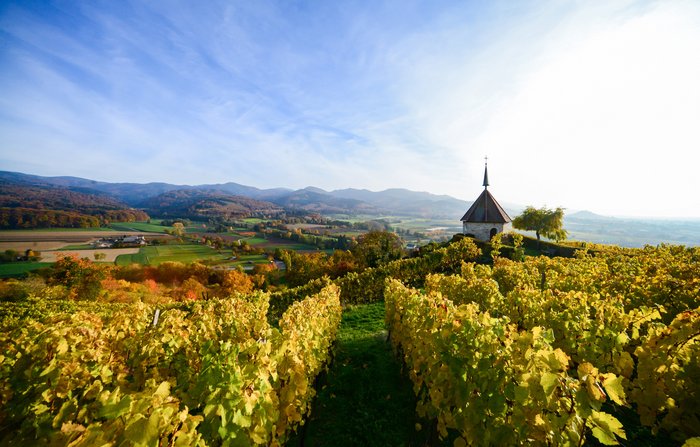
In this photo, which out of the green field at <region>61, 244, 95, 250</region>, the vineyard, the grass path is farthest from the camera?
the green field at <region>61, 244, 95, 250</region>

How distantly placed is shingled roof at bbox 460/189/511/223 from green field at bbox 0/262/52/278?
6427 centimetres

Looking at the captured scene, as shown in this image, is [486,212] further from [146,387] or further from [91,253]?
[91,253]

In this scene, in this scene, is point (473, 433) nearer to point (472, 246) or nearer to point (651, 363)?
point (651, 363)

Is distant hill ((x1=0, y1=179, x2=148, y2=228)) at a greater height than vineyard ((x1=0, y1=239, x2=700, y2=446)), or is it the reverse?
vineyard ((x1=0, y1=239, x2=700, y2=446))

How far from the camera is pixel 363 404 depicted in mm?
6652

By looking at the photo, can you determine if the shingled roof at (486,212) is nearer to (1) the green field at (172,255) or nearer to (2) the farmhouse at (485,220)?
(2) the farmhouse at (485,220)

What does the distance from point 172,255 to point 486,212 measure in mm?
65406

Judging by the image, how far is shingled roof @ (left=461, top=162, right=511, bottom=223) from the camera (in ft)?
109

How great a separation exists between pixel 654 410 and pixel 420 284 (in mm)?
19051

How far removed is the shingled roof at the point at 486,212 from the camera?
33.2 meters

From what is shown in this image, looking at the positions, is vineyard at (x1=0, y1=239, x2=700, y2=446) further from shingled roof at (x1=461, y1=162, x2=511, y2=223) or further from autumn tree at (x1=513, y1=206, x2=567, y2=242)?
autumn tree at (x1=513, y1=206, x2=567, y2=242)

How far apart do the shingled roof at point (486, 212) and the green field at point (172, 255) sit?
55.2m

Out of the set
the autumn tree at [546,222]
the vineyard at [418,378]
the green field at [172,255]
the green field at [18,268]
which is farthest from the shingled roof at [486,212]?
the green field at [18,268]

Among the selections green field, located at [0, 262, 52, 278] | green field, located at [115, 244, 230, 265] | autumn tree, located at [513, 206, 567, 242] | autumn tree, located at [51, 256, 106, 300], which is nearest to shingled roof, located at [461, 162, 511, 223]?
autumn tree, located at [513, 206, 567, 242]
